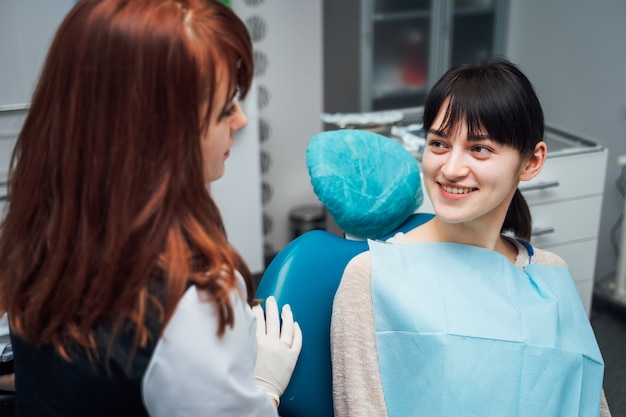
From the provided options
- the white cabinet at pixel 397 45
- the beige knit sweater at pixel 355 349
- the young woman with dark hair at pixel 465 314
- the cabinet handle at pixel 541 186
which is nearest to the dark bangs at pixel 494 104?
the young woman with dark hair at pixel 465 314

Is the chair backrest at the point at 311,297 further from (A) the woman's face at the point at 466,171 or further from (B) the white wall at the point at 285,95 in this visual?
(B) the white wall at the point at 285,95

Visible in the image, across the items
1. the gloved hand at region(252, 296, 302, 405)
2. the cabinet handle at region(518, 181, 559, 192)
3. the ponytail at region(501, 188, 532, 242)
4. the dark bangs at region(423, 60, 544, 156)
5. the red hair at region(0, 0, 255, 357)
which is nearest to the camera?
the red hair at region(0, 0, 255, 357)

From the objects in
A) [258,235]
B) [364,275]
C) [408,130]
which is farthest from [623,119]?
[364,275]

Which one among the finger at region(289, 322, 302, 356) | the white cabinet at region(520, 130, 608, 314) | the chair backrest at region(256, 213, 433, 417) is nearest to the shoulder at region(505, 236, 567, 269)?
the chair backrest at region(256, 213, 433, 417)

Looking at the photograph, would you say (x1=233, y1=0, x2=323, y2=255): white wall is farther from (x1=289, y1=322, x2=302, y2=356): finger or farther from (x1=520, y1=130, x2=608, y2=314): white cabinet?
(x1=289, y1=322, x2=302, y2=356): finger

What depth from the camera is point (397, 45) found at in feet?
10.2

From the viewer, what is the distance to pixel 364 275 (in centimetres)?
124

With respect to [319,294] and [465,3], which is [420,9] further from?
[319,294]

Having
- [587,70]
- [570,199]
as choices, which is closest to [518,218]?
[570,199]

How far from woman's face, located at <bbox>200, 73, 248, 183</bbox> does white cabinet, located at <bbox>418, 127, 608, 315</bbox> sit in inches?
59.6

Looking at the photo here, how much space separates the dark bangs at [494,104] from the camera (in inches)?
44.8

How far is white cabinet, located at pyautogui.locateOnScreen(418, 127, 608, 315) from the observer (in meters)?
2.21

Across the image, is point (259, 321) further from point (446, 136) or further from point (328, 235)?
point (446, 136)

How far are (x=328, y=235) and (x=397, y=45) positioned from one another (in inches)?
76.8
